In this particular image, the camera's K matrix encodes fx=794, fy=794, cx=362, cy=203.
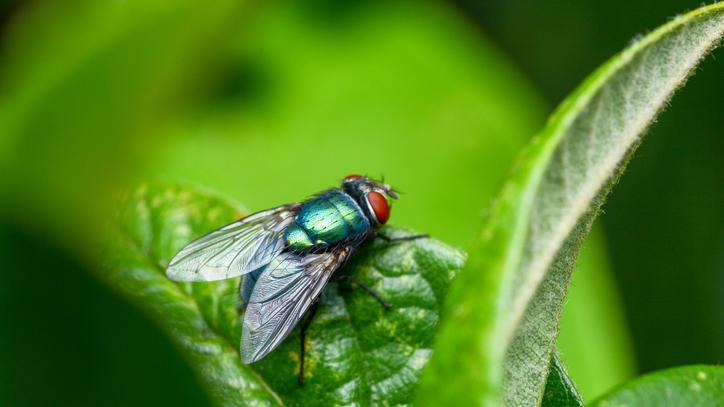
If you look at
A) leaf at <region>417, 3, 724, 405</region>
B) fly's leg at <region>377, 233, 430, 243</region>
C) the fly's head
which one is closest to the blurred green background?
the fly's head

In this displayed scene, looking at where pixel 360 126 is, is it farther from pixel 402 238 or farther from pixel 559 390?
pixel 559 390

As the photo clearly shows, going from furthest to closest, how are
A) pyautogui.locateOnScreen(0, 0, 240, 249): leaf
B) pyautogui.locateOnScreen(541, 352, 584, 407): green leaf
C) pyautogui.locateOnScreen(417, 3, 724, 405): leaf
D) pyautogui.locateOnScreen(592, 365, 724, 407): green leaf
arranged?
pyautogui.locateOnScreen(0, 0, 240, 249): leaf < pyautogui.locateOnScreen(541, 352, 584, 407): green leaf < pyautogui.locateOnScreen(592, 365, 724, 407): green leaf < pyautogui.locateOnScreen(417, 3, 724, 405): leaf

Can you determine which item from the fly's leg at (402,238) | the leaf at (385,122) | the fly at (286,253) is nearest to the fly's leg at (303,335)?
the fly at (286,253)

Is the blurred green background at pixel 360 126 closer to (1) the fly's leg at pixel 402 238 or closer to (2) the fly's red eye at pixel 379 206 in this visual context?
(2) the fly's red eye at pixel 379 206

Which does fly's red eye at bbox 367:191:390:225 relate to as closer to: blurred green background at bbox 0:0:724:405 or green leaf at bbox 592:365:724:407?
Answer: blurred green background at bbox 0:0:724:405

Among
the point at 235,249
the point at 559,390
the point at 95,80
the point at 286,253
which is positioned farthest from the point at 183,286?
the point at 95,80

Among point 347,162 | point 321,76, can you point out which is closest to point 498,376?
point 347,162
